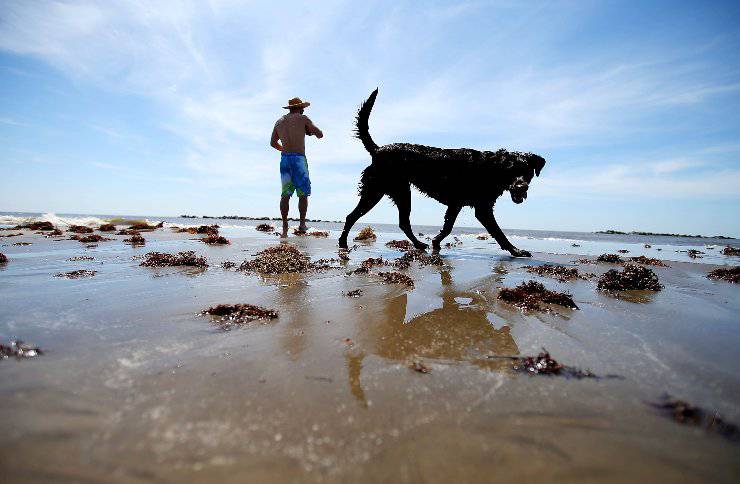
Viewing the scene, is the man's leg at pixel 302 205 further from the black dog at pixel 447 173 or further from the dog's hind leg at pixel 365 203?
the black dog at pixel 447 173

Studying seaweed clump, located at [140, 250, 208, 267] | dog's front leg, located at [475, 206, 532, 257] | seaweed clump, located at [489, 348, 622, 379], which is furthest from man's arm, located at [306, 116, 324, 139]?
seaweed clump, located at [489, 348, 622, 379]

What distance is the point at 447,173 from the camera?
23.2 ft

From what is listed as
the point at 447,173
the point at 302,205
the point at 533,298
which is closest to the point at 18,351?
the point at 533,298

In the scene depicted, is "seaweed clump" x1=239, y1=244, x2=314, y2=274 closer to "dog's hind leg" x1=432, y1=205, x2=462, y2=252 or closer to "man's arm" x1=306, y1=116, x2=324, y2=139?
"dog's hind leg" x1=432, y1=205, x2=462, y2=252

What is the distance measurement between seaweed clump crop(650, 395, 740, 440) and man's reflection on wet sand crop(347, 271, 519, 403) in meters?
0.63

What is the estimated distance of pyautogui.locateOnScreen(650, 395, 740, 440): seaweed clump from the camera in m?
1.29

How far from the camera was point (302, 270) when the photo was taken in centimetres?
457

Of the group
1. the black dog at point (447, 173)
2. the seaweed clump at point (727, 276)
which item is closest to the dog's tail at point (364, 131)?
the black dog at point (447, 173)

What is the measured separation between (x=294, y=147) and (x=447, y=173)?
4.49 metres

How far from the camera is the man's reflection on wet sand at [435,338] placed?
1.86 metres

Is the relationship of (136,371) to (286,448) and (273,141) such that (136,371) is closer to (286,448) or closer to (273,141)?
(286,448)

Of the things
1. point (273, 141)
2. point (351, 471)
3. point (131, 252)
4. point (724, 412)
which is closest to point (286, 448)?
point (351, 471)

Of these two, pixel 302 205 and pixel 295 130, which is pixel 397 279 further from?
pixel 295 130

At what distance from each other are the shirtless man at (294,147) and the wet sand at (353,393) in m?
7.00
